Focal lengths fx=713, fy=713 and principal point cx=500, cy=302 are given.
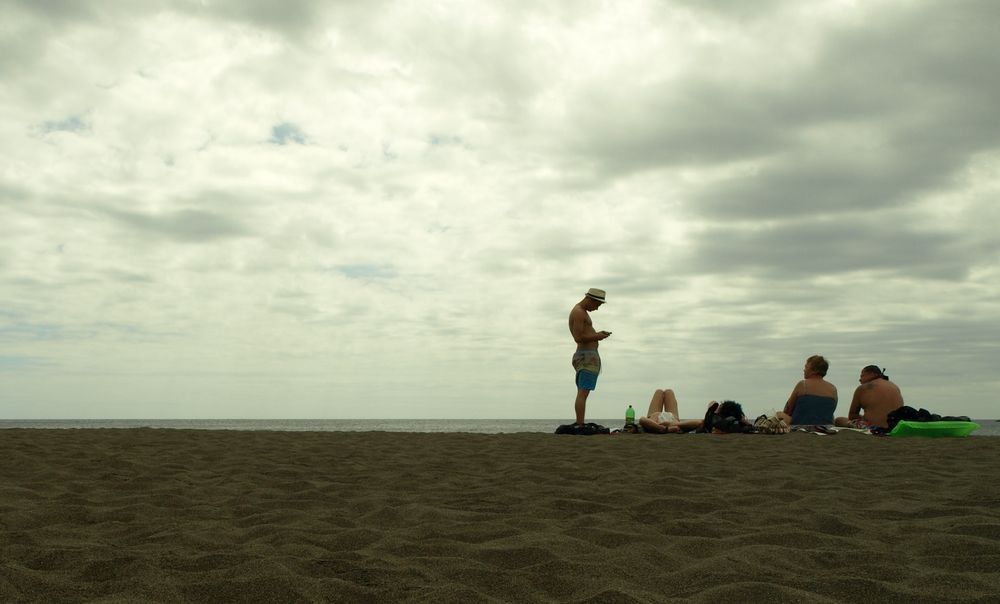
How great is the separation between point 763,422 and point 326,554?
26.9ft

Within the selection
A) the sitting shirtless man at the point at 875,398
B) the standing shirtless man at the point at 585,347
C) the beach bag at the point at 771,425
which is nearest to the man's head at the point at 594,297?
the standing shirtless man at the point at 585,347

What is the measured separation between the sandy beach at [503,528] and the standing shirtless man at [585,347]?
3850 mm

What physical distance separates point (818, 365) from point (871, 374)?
2.86 feet

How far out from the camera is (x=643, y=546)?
128 inches

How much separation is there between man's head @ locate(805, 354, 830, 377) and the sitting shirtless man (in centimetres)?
68

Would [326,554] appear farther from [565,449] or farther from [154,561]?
[565,449]

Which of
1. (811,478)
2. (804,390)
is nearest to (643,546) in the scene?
(811,478)

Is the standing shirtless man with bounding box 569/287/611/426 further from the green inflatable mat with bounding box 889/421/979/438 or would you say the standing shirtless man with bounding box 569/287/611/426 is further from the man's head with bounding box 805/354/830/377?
the green inflatable mat with bounding box 889/421/979/438

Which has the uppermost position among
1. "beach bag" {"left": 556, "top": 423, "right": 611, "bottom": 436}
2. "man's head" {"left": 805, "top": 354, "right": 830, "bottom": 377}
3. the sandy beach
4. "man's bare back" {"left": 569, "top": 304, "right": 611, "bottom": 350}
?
"man's bare back" {"left": 569, "top": 304, "right": 611, "bottom": 350}

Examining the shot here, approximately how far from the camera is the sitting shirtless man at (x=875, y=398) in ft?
34.5

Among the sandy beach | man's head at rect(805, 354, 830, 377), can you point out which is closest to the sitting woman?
man's head at rect(805, 354, 830, 377)

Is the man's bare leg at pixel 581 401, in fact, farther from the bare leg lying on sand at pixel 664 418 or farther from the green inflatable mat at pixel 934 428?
the green inflatable mat at pixel 934 428

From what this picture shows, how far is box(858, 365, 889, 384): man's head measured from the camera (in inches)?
418

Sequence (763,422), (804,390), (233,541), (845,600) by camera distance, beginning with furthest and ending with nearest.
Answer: (804,390)
(763,422)
(233,541)
(845,600)
